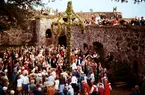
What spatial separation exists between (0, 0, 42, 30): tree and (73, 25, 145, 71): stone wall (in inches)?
231

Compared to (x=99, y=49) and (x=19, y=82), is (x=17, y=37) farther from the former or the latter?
(x=19, y=82)

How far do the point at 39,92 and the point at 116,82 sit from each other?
759cm

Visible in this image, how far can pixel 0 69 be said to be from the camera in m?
18.6

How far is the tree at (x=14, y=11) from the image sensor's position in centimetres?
1661

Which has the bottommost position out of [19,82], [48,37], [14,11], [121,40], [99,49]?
[48,37]

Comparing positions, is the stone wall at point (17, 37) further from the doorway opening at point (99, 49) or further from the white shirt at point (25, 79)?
the white shirt at point (25, 79)

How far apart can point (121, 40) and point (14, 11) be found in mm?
7681

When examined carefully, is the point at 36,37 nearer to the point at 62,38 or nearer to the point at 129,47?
the point at 62,38

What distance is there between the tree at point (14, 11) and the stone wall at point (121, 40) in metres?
5.86

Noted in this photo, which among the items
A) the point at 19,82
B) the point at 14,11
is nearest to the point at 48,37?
the point at 14,11

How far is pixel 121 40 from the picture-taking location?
22.0 metres

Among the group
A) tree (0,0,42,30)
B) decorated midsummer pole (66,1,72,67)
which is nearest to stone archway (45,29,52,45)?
decorated midsummer pole (66,1,72,67)

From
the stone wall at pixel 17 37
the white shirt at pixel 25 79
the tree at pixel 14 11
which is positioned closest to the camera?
the white shirt at pixel 25 79

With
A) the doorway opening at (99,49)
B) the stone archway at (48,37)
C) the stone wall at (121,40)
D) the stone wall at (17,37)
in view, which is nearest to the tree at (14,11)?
the stone wall at (121,40)
